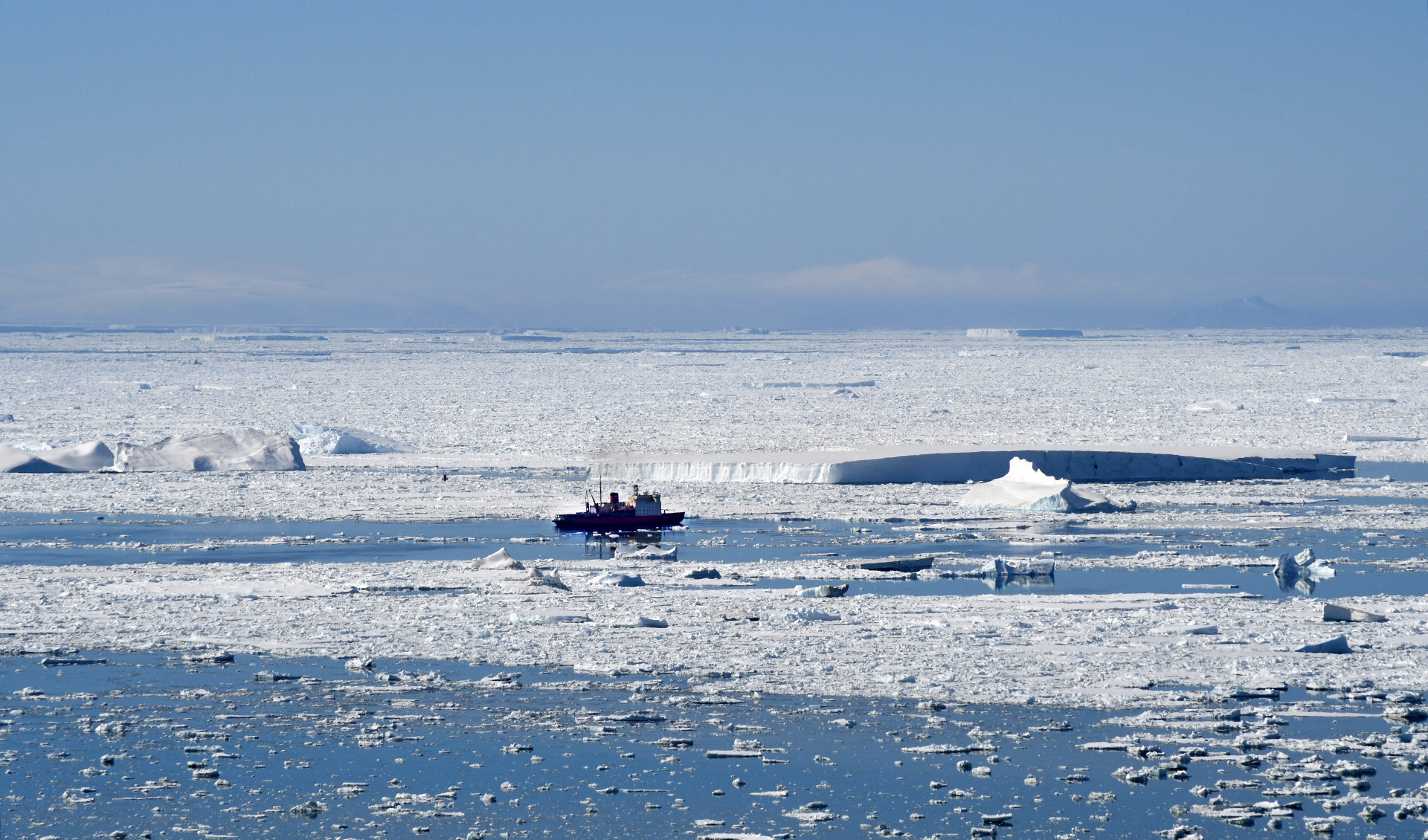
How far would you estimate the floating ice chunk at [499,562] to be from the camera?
41.5ft

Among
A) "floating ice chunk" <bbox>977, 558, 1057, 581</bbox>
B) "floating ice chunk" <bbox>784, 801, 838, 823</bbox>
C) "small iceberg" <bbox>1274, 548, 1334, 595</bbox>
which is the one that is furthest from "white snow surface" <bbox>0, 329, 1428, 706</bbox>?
"floating ice chunk" <bbox>784, 801, 838, 823</bbox>

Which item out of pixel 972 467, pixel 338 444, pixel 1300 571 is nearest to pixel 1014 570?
pixel 1300 571

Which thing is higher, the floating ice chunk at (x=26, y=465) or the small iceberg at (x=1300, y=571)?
the floating ice chunk at (x=26, y=465)

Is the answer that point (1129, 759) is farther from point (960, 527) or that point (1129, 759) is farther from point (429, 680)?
point (960, 527)

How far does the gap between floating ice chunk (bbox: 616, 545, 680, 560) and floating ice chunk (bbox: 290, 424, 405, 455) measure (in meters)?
9.57

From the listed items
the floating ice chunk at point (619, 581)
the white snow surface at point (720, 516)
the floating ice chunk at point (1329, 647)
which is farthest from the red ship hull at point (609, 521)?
the floating ice chunk at point (1329, 647)

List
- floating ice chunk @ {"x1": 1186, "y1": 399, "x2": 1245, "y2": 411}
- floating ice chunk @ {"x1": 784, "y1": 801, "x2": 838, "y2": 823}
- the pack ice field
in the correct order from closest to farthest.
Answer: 1. floating ice chunk @ {"x1": 784, "y1": 801, "x2": 838, "y2": 823}
2. the pack ice field
3. floating ice chunk @ {"x1": 1186, "y1": 399, "x2": 1245, "y2": 411}

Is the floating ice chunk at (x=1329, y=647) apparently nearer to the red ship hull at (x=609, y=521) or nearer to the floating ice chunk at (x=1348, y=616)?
the floating ice chunk at (x=1348, y=616)

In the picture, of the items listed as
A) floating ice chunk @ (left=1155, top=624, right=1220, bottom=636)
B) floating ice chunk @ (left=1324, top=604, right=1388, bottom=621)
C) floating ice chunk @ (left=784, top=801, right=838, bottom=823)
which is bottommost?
floating ice chunk @ (left=784, top=801, right=838, bottom=823)

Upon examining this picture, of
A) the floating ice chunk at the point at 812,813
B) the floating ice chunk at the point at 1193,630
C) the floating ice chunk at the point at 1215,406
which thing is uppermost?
the floating ice chunk at the point at 1215,406

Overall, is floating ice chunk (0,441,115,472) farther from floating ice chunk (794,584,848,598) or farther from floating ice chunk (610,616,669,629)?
floating ice chunk (610,616,669,629)

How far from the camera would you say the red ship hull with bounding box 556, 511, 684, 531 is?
1561cm

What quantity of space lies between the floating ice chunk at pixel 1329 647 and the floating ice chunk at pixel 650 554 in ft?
18.2

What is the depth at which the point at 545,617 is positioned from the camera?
10.3 metres
